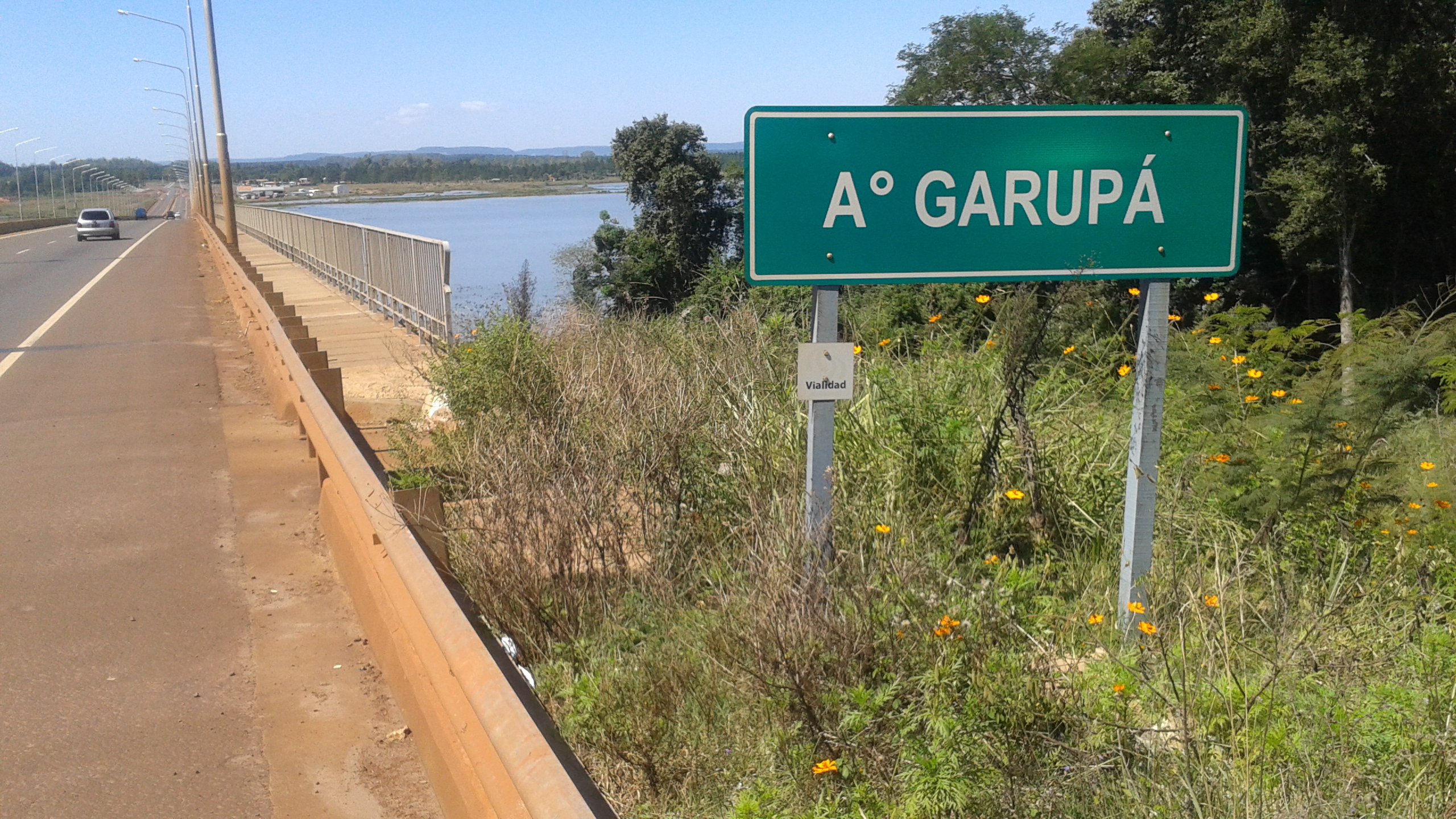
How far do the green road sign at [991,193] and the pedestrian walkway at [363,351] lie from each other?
4.57m

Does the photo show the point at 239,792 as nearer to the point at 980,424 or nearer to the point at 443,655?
the point at 443,655

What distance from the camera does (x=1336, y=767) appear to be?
106 inches

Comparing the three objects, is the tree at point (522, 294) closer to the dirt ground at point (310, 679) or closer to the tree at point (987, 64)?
the dirt ground at point (310, 679)

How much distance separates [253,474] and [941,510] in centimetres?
444

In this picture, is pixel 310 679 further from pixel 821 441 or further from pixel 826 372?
pixel 826 372

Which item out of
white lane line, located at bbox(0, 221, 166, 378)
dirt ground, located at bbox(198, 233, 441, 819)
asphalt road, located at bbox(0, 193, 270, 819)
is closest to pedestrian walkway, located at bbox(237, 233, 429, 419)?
asphalt road, located at bbox(0, 193, 270, 819)

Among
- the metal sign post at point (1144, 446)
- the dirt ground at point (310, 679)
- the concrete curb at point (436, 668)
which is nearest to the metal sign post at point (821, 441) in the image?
the metal sign post at point (1144, 446)

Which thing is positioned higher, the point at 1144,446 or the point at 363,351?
the point at 1144,446

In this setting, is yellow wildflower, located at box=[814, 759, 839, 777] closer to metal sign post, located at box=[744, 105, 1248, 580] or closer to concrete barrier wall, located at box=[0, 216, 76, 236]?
metal sign post, located at box=[744, 105, 1248, 580]

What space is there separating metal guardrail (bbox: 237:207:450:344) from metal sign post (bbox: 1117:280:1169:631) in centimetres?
648

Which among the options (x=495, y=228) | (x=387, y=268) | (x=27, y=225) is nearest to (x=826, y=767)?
(x=387, y=268)

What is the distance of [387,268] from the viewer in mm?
16109

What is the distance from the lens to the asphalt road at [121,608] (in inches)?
134

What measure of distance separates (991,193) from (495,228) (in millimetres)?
54004
